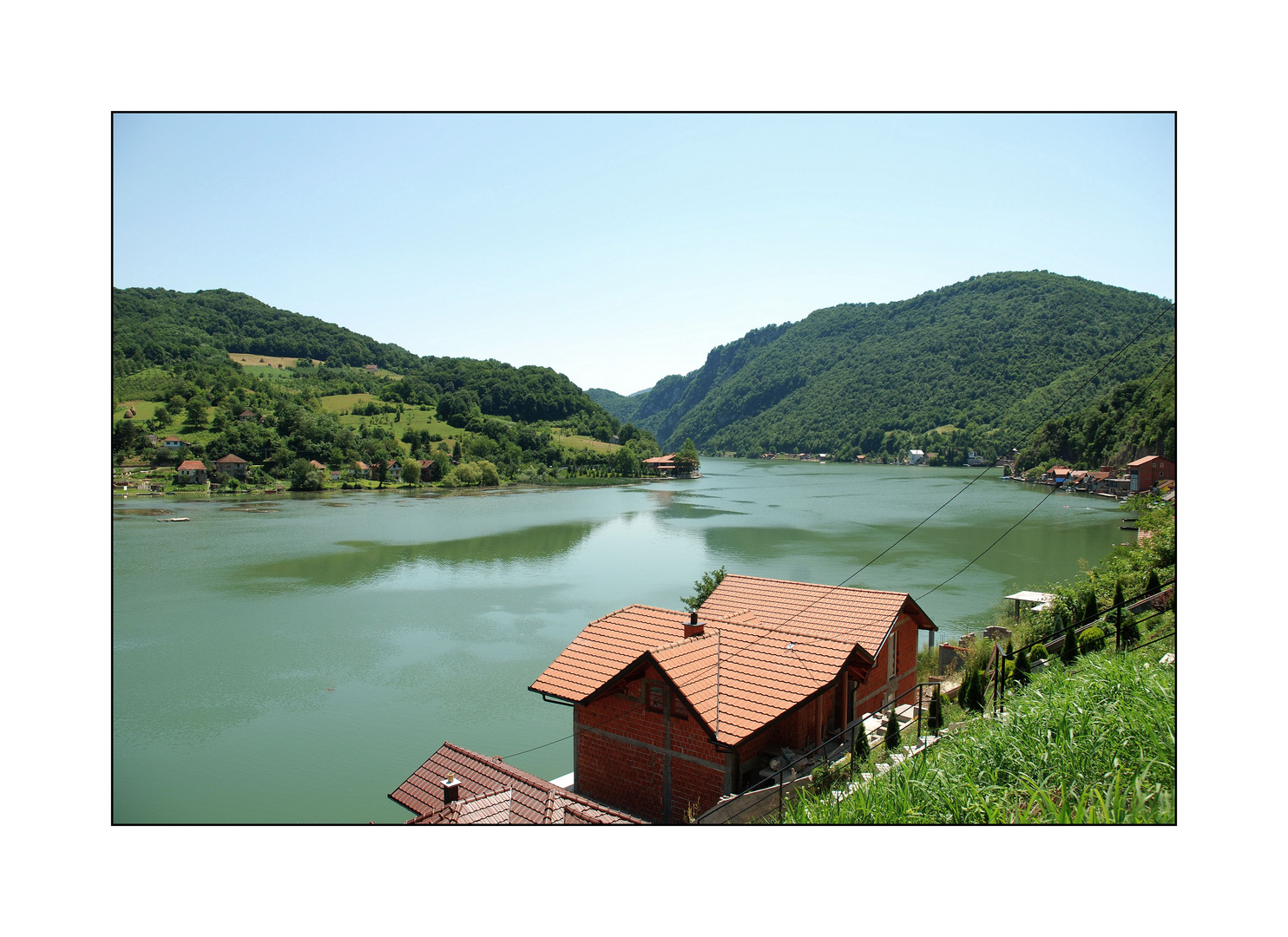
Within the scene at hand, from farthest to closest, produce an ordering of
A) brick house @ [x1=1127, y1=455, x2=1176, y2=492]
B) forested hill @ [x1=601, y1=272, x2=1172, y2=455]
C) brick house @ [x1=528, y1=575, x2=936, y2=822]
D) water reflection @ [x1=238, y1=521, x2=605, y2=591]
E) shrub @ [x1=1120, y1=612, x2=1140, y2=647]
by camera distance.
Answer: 1. water reflection @ [x1=238, y1=521, x2=605, y2=591]
2. forested hill @ [x1=601, y1=272, x2=1172, y2=455]
3. brick house @ [x1=1127, y1=455, x2=1176, y2=492]
4. shrub @ [x1=1120, y1=612, x2=1140, y2=647]
5. brick house @ [x1=528, y1=575, x2=936, y2=822]

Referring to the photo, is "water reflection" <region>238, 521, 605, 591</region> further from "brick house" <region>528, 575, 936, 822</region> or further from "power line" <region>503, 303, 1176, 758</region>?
"brick house" <region>528, 575, 936, 822</region>

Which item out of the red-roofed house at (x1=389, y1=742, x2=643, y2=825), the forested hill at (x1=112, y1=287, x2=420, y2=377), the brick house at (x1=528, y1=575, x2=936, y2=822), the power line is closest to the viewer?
the red-roofed house at (x1=389, y1=742, x2=643, y2=825)

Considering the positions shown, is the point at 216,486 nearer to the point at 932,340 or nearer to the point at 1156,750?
the point at 1156,750

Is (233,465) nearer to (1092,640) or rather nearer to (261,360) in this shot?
(261,360)

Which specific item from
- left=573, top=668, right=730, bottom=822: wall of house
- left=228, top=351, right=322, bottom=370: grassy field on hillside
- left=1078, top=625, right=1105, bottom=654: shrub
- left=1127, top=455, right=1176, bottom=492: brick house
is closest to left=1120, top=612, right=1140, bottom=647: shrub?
left=1078, top=625, right=1105, bottom=654: shrub

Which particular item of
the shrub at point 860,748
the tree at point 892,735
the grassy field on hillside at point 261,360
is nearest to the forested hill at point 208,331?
the grassy field on hillside at point 261,360

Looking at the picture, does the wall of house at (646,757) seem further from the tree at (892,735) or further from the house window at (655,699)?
the tree at (892,735)
